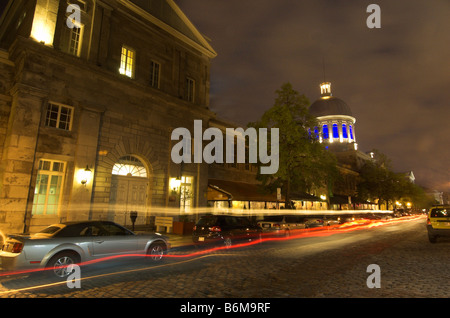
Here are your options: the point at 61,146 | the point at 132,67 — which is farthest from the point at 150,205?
the point at 132,67

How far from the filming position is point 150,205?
17.9 meters

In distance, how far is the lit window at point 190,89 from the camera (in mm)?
22419

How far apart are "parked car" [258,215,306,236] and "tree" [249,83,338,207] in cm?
453

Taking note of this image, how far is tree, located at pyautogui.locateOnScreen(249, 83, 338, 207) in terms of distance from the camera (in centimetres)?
2241

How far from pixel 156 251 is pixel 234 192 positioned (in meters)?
13.1

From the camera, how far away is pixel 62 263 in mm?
7098

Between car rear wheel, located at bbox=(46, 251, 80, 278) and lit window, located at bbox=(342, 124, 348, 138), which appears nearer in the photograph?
car rear wheel, located at bbox=(46, 251, 80, 278)

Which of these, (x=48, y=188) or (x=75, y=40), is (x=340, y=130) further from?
(x=48, y=188)

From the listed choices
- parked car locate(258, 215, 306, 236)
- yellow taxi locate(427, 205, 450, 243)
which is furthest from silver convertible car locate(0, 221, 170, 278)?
yellow taxi locate(427, 205, 450, 243)

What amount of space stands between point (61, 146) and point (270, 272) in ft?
41.3

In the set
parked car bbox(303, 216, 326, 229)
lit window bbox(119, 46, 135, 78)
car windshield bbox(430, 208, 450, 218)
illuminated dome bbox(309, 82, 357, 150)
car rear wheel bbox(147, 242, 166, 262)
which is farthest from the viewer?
illuminated dome bbox(309, 82, 357, 150)

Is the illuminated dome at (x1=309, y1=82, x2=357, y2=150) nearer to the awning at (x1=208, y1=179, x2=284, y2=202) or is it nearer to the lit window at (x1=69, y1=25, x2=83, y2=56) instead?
the awning at (x1=208, y1=179, x2=284, y2=202)

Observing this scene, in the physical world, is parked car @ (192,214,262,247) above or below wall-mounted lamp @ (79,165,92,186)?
below
